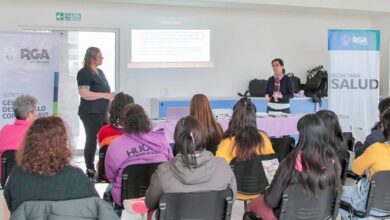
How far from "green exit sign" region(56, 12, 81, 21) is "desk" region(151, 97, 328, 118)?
184 centimetres

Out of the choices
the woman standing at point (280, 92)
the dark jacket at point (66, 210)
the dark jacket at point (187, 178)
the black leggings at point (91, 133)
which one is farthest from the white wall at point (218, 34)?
the dark jacket at point (66, 210)

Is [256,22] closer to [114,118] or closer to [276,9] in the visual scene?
[276,9]

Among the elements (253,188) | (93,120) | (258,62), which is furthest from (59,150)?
(258,62)

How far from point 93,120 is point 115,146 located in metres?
2.38

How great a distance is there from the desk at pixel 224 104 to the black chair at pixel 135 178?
4766mm

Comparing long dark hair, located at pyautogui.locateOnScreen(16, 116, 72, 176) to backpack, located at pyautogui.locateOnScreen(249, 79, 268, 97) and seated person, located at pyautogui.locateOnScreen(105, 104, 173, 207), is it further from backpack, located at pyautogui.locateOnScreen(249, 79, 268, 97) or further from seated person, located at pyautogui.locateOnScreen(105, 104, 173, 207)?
backpack, located at pyautogui.locateOnScreen(249, 79, 268, 97)

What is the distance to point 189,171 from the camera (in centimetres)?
252

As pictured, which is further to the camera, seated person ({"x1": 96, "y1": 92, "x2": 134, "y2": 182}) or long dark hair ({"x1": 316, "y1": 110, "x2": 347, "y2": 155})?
seated person ({"x1": 96, "y1": 92, "x2": 134, "y2": 182})

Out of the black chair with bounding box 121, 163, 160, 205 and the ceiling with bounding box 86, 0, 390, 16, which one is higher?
the ceiling with bounding box 86, 0, 390, 16

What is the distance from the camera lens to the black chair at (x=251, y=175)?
3.41 meters

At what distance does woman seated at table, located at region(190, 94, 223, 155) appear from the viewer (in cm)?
407

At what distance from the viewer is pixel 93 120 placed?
Result: 549 centimetres

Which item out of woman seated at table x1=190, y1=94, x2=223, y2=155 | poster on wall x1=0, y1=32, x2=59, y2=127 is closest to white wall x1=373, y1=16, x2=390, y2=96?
woman seated at table x1=190, y1=94, x2=223, y2=155

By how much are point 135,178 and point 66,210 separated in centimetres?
105
